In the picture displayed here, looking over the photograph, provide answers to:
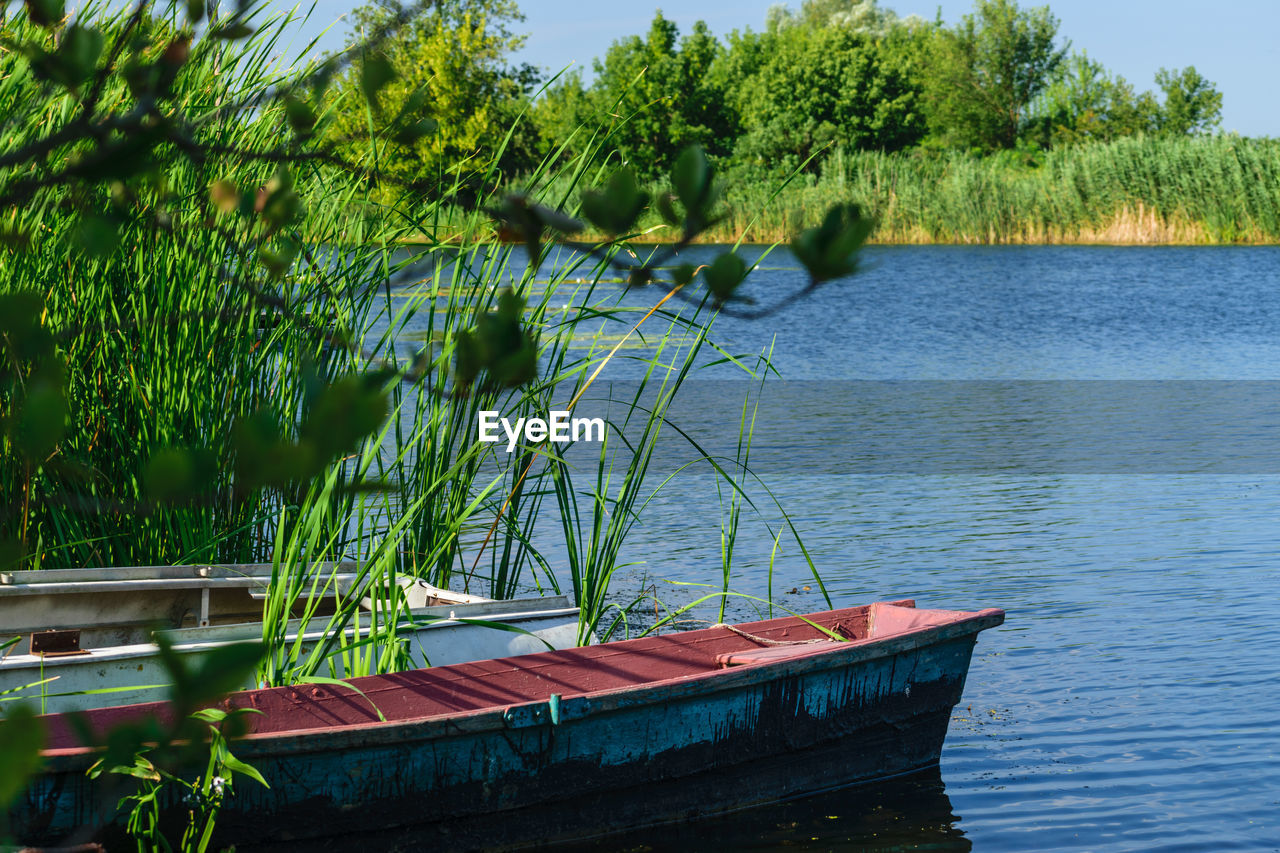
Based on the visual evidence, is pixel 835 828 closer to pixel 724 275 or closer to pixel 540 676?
pixel 540 676

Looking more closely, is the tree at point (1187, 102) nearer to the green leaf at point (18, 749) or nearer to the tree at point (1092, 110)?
the tree at point (1092, 110)

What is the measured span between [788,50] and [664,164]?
32.3 ft

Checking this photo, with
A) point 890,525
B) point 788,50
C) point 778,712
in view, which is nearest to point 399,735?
point 778,712

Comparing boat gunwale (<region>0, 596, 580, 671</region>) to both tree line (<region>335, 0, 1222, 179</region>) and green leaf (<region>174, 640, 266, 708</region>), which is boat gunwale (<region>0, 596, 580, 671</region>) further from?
tree line (<region>335, 0, 1222, 179</region>)

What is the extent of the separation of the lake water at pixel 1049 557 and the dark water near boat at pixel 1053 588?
0.02 meters

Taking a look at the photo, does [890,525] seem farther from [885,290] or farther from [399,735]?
[885,290]

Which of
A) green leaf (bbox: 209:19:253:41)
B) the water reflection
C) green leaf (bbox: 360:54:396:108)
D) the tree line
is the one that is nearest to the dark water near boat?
the water reflection

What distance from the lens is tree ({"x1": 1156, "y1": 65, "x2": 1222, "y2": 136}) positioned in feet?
229

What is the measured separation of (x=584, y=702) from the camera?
178 inches

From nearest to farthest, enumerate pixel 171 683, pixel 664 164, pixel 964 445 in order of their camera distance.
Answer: pixel 171 683 < pixel 964 445 < pixel 664 164

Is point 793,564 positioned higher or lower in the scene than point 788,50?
lower

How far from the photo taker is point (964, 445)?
535 inches

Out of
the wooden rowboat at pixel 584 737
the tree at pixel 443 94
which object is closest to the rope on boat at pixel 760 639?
the wooden rowboat at pixel 584 737

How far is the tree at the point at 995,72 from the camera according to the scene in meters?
73.1
